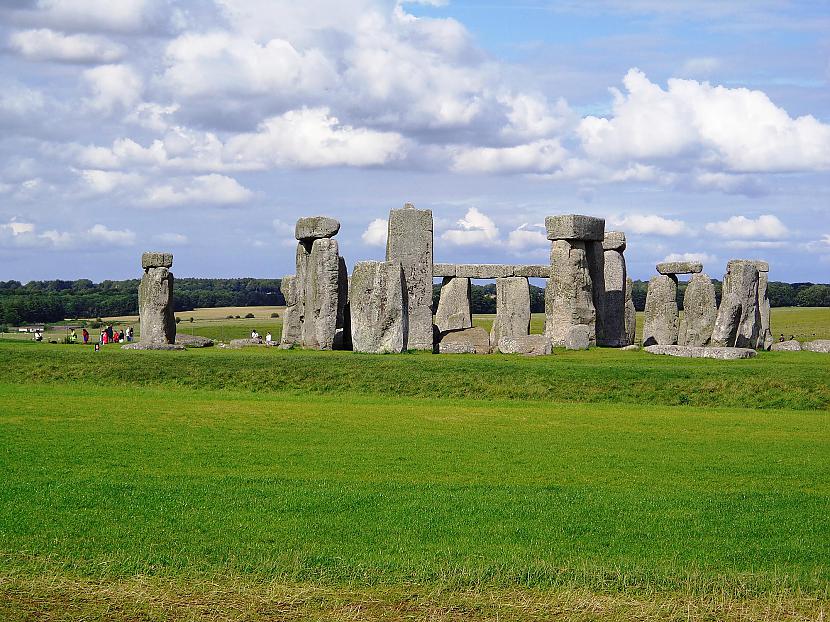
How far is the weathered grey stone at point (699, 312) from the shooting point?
105 feet

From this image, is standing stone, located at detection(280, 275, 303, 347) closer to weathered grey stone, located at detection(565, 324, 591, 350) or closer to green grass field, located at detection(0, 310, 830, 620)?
weathered grey stone, located at detection(565, 324, 591, 350)

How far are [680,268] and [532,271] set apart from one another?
5372 millimetres

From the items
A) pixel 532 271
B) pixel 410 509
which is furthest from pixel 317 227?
pixel 410 509

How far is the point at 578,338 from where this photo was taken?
31.0 metres

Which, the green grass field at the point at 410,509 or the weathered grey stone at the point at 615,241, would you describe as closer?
the green grass field at the point at 410,509

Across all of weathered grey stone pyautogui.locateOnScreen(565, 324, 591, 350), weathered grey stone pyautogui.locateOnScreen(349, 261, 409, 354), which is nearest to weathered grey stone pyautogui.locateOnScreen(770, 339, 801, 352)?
weathered grey stone pyautogui.locateOnScreen(565, 324, 591, 350)

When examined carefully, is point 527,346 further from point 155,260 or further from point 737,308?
point 155,260

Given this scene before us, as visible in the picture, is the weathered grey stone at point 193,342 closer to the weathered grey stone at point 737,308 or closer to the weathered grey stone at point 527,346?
the weathered grey stone at point 527,346

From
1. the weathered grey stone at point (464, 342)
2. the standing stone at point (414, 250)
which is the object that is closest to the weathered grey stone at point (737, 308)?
the weathered grey stone at point (464, 342)

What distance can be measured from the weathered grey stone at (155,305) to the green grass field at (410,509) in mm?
10250

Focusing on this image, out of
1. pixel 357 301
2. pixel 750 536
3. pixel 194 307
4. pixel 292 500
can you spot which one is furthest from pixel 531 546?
pixel 194 307

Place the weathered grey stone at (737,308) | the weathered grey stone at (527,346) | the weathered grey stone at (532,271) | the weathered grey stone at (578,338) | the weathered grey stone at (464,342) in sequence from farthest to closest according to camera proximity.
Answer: the weathered grey stone at (532,271), the weathered grey stone at (578,338), the weathered grey stone at (464,342), the weathered grey stone at (737,308), the weathered grey stone at (527,346)

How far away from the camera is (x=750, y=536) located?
9.96m

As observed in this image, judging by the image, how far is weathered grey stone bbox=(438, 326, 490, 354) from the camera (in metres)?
29.9
